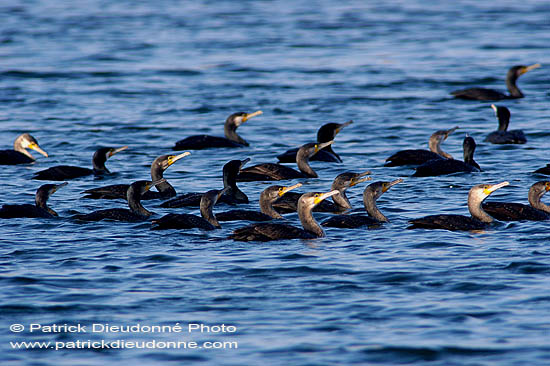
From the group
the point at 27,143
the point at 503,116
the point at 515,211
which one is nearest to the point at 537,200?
the point at 515,211

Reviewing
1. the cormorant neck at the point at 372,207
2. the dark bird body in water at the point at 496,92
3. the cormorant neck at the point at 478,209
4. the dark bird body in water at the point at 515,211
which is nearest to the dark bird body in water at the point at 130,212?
the cormorant neck at the point at 372,207

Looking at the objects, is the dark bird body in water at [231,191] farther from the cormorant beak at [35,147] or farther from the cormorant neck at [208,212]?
the cormorant beak at [35,147]

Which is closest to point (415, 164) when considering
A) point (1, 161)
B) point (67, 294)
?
point (1, 161)

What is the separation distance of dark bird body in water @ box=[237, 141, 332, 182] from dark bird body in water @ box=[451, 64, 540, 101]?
9.65 meters

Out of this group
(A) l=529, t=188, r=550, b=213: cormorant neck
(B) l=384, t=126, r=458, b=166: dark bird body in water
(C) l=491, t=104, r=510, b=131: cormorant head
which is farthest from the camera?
(C) l=491, t=104, r=510, b=131: cormorant head

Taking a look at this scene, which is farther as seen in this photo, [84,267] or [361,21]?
[361,21]

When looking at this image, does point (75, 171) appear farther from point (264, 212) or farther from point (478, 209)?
point (478, 209)

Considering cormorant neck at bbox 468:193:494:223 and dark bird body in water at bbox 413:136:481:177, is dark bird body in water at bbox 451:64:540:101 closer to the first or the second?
dark bird body in water at bbox 413:136:481:177

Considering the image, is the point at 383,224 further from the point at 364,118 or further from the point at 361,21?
the point at 361,21

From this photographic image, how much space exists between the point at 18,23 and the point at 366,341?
3763 cm

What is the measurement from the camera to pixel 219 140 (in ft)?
65.4

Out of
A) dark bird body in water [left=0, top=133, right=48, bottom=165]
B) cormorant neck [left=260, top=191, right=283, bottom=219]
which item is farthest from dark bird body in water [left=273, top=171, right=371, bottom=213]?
dark bird body in water [left=0, top=133, right=48, bottom=165]

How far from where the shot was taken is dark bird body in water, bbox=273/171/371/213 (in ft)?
45.9

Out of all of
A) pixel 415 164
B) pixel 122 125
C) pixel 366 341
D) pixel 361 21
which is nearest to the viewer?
pixel 366 341
